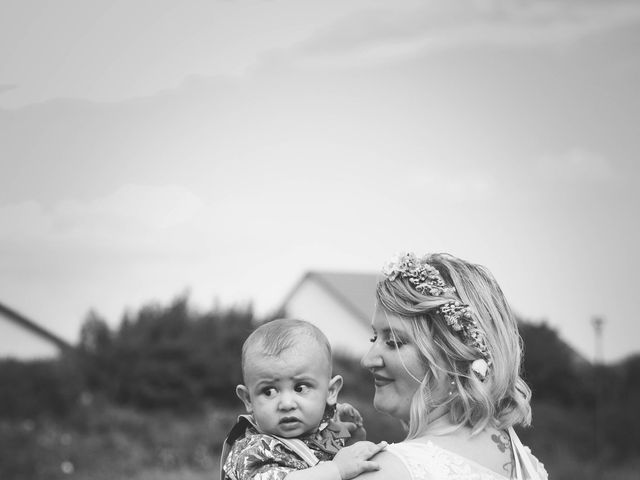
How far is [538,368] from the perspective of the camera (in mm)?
33156

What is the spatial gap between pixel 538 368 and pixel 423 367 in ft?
101

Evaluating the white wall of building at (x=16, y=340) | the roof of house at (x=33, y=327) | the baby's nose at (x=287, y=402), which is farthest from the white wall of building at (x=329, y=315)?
the baby's nose at (x=287, y=402)

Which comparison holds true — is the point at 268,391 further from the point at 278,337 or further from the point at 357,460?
the point at 357,460

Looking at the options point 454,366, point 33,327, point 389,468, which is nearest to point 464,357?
point 454,366

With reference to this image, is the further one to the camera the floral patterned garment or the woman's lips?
the woman's lips

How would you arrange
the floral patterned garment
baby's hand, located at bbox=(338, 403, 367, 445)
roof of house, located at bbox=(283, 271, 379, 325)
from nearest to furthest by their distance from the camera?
the floral patterned garment, baby's hand, located at bbox=(338, 403, 367, 445), roof of house, located at bbox=(283, 271, 379, 325)

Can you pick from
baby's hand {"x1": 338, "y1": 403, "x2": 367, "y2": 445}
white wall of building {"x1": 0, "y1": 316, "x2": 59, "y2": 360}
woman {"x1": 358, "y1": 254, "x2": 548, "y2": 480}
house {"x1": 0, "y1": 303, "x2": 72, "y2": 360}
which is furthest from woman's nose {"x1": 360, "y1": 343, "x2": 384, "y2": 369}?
white wall of building {"x1": 0, "y1": 316, "x2": 59, "y2": 360}

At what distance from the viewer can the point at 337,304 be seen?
3894 centimetres

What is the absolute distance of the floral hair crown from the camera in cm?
337

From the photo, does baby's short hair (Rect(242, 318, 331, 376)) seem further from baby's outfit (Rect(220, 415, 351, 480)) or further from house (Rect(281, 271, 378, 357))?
house (Rect(281, 271, 378, 357))

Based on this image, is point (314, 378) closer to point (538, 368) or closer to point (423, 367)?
point (423, 367)

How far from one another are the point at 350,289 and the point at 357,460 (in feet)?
120

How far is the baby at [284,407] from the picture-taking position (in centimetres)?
319

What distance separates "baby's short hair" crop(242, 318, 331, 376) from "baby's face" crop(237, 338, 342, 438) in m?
0.02
